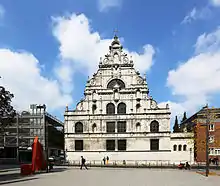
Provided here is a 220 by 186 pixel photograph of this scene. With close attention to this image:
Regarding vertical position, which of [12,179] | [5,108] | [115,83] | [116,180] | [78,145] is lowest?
[78,145]

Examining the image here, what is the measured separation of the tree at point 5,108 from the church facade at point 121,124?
96.2 feet

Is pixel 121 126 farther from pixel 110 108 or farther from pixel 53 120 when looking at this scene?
pixel 53 120

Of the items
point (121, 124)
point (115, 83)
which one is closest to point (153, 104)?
point (121, 124)

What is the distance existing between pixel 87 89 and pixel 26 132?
15992 mm

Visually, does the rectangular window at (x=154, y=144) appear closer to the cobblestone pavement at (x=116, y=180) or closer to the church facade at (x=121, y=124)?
the church facade at (x=121, y=124)

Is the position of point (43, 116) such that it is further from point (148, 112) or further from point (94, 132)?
point (148, 112)

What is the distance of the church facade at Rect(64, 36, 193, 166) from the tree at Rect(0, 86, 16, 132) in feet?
96.2

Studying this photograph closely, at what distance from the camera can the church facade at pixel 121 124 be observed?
189 ft

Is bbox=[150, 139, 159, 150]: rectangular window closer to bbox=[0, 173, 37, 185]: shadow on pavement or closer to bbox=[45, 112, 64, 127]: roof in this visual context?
bbox=[45, 112, 64, 127]: roof

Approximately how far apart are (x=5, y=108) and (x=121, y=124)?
31673mm

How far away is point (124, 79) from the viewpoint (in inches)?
2376

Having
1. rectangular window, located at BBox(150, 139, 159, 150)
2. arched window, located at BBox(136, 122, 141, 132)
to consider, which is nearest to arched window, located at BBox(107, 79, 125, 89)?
arched window, located at BBox(136, 122, 141, 132)

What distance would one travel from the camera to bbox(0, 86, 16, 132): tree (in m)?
29.5

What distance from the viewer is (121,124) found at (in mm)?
58594
